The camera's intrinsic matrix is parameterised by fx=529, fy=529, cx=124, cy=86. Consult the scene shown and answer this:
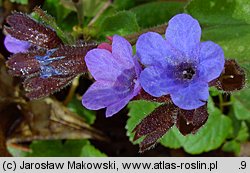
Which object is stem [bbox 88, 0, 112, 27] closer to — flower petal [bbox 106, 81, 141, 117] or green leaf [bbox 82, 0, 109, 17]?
green leaf [bbox 82, 0, 109, 17]

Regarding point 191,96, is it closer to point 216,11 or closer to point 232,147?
point 216,11

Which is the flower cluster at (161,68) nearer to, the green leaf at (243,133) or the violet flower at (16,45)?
the violet flower at (16,45)

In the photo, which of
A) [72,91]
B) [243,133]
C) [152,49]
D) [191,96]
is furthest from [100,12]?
[191,96]

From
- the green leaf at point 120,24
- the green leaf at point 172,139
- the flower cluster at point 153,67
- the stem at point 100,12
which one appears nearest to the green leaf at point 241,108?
the green leaf at point 172,139

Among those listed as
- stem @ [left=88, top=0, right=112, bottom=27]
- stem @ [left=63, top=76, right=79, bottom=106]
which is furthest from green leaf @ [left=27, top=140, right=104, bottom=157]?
stem @ [left=88, top=0, right=112, bottom=27]

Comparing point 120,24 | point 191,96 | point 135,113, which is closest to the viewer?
point 191,96

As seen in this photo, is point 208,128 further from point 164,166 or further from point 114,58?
point 114,58
